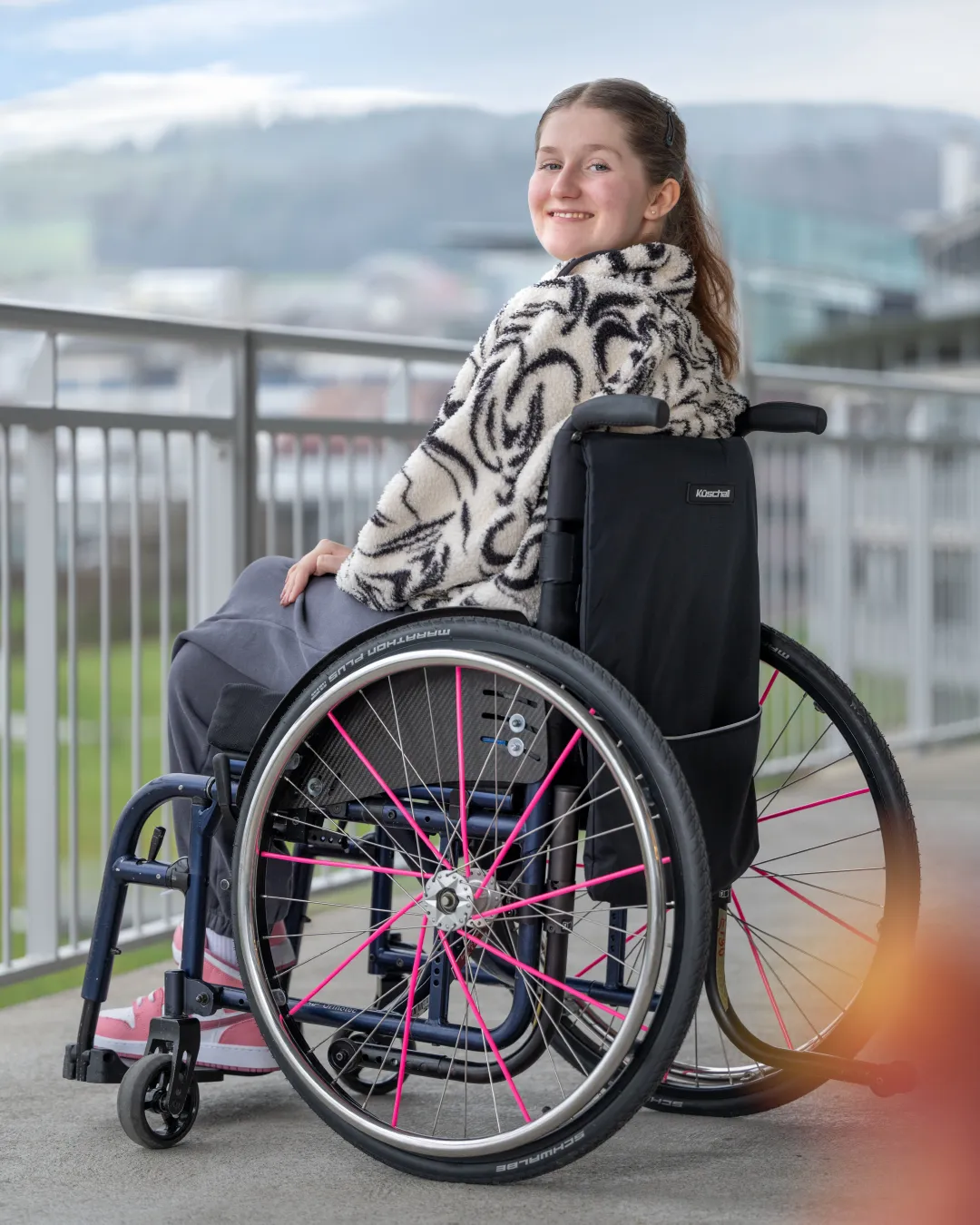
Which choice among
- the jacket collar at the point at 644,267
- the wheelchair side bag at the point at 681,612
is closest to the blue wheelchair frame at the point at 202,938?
the wheelchair side bag at the point at 681,612

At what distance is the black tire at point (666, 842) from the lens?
134 centimetres

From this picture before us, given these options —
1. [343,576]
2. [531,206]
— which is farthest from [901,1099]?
[531,206]

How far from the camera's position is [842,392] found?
4055 millimetres

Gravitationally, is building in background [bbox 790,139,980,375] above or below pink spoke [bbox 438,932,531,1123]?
above

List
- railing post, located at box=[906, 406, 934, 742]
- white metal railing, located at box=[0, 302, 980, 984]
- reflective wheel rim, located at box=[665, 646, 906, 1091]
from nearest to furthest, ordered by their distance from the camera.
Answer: reflective wheel rim, located at box=[665, 646, 906, 1091] < white metal railing, located at box=[0, 302, 980, 984] < railing post, located at box=[906, 406, 934, 742]

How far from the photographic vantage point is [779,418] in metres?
1.76

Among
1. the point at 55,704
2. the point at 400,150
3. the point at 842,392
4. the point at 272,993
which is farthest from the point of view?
the point at 400,150

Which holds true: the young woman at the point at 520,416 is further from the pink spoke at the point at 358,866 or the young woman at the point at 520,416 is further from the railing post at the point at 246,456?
the railing post at the point at 246,456

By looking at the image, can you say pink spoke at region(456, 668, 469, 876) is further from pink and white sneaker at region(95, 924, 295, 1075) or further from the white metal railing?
the white metal railing

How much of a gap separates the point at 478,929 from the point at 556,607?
1.06ft

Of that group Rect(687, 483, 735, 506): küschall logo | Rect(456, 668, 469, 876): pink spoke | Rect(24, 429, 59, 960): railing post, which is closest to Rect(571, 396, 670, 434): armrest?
Rect(687, 483, 735, 506): küschall logo

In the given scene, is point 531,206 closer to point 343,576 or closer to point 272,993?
point 343,576

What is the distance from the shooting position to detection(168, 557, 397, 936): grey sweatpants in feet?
5.31

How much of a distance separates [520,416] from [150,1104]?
82 centimetres
